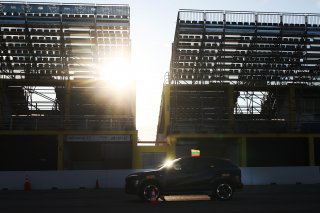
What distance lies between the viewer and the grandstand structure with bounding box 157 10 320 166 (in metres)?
33.9

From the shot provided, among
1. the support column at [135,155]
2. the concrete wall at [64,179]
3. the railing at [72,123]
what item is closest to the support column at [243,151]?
the support column at [135,155]

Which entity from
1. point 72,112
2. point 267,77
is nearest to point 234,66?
point 267,77

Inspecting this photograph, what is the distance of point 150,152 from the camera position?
3262cm

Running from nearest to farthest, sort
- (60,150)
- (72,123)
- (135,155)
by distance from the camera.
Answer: (60,150)
(135,155)
(72,123)

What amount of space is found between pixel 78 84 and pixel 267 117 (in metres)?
16.4

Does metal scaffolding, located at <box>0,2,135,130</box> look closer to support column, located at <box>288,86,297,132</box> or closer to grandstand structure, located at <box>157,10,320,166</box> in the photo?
grandstand structure, located at <box>157,10,320,166</box>

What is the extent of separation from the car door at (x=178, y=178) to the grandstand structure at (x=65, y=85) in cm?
1565

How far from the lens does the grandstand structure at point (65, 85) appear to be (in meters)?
32.1

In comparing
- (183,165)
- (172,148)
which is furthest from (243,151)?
(183,165)

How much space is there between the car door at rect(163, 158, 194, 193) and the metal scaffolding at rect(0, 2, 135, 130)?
17.5 metres

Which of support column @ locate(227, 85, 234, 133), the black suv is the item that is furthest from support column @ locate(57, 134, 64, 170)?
the black suv

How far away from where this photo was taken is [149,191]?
16125 millimetres

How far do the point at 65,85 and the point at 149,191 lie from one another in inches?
854

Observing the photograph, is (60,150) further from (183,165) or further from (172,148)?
(183,165)
